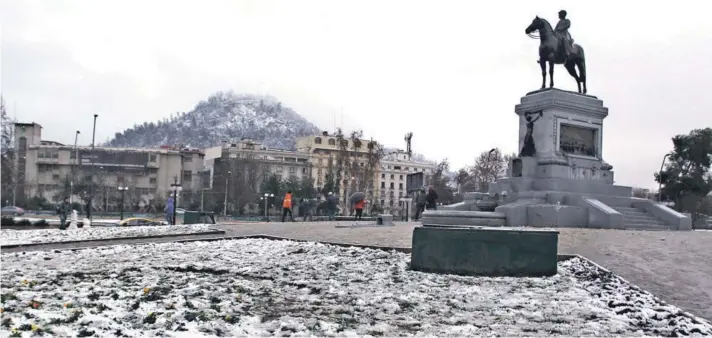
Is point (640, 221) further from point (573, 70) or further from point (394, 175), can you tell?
point (394, 175)

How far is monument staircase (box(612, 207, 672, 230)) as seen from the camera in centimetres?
2173

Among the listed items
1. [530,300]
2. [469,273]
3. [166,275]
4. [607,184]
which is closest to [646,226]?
[607,184]

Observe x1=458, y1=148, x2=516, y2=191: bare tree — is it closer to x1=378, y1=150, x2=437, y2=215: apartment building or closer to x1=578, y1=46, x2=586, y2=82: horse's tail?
x1=378, y1=150, x2=437, y2=215: apartment building

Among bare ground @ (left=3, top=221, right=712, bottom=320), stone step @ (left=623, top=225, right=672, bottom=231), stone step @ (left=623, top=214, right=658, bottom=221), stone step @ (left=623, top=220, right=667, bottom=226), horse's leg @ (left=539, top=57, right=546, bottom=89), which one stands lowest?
bare ground @ (left=3, top=221, right=712, bottom=320)

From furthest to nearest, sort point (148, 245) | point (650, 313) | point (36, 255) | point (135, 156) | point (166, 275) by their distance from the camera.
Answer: point (135, 156) < point (148, 245) < point (36, 255) < point (166, 275) < point (650, 313)

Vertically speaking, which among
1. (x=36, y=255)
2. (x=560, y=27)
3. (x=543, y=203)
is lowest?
(x=36, y=255)

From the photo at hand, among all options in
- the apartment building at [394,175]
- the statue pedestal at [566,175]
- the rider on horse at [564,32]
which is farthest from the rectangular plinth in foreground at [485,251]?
the apartment building at [394,175]

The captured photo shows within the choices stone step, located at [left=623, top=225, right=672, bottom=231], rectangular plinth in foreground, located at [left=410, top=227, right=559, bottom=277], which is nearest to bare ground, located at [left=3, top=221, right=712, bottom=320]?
rectangular plinth in foreground, located at [left=410, top=227, right=559, bottom=277]

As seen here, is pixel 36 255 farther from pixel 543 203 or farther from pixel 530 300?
pixel 543 203

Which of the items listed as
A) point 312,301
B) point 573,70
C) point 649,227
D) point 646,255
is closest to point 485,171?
point 573,70

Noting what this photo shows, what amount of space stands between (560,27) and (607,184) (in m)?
6.86

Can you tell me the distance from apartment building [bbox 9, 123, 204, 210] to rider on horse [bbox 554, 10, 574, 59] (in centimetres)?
8075

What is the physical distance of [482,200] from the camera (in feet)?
81.0

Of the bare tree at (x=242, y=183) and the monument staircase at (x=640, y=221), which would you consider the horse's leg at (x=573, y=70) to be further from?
the bare tree at (x=242, y=183)
